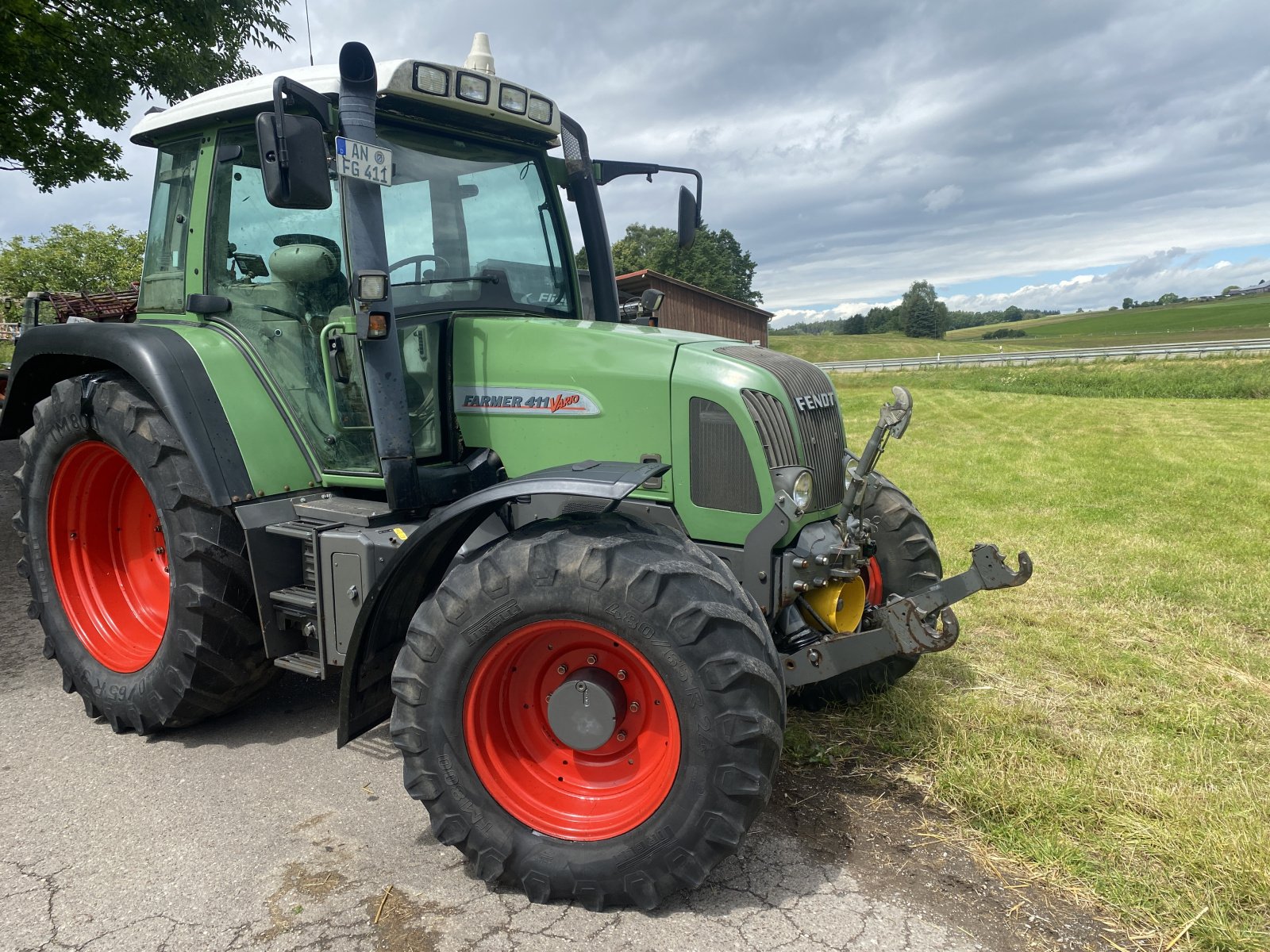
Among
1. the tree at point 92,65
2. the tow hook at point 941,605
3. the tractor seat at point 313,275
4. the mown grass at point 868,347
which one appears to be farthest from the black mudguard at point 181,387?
the mown grass at point 868,347

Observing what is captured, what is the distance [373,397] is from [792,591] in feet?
5.28

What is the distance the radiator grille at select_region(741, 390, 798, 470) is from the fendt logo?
0.12 meters

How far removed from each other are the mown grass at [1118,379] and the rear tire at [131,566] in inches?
789

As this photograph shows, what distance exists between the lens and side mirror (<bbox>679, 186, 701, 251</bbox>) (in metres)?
4.03

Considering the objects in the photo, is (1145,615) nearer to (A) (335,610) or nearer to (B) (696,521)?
(B) (696,521)

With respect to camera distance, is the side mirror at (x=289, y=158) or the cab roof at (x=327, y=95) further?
the cab roof at (x=327, y=95)

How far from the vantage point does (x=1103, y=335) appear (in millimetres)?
59250

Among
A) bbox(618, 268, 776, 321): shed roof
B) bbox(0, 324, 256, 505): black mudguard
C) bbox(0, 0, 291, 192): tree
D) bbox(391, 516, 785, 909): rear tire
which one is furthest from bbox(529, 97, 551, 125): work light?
bbox(618, 268, 776, 321): shed roof

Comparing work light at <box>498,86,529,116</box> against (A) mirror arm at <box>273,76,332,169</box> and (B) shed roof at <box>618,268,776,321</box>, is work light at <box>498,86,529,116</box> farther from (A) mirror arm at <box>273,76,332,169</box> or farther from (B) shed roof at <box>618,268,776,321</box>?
(B) shed roof at <box>618,268,776,321</box>

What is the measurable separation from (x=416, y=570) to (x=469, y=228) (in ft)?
4.72

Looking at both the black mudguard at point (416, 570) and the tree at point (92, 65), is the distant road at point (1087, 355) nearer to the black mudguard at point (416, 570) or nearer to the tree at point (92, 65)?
the tree at point (92, 65)

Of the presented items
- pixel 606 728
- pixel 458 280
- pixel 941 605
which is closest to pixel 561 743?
pixel 606 728

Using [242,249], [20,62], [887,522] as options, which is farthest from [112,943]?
[20,62]

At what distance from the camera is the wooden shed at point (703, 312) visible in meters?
28.5
